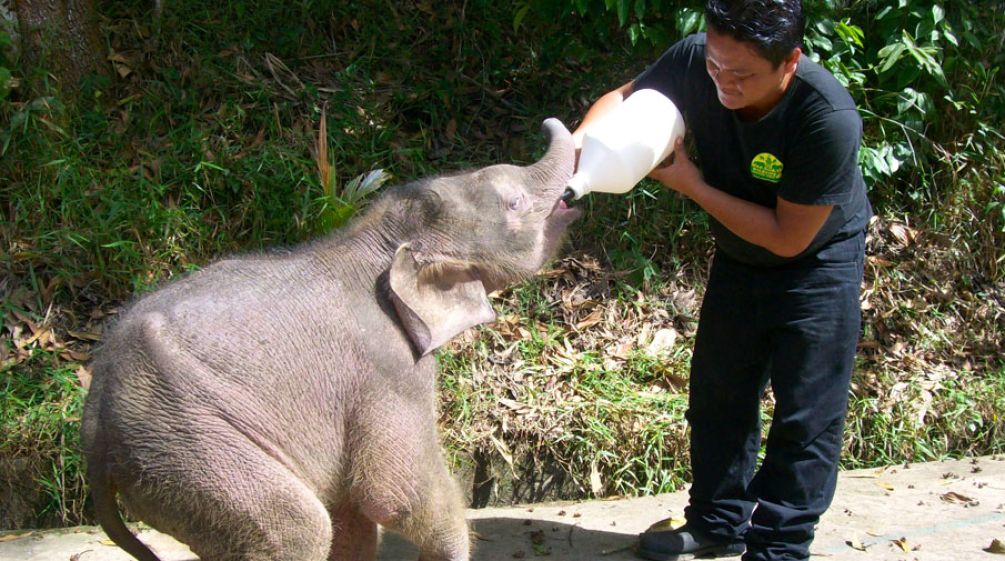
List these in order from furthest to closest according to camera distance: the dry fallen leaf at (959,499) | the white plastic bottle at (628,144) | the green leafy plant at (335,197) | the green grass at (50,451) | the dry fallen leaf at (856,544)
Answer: the green leafy plant at (335,197)
the dry fallen leaf at (959,499)
the green grass at (50,451)
the dry fallen leaf at (856,544)
the white plastic bottle at (628,144)

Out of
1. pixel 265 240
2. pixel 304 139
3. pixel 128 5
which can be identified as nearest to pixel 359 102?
pixel 304 139

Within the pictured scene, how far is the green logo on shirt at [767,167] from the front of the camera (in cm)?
389

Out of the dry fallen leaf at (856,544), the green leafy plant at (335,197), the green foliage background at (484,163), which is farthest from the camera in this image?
the green leafy plant at (335,197)

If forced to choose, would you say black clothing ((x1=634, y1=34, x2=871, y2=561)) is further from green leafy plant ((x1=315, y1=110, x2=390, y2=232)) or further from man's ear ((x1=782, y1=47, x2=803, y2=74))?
green leafy plant ((x1=315, y1=110, x2=390, y2=232))

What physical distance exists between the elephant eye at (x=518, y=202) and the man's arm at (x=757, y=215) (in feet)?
1.81

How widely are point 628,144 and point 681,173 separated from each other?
0.24 meters

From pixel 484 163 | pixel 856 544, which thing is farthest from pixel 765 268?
pixel 484 163

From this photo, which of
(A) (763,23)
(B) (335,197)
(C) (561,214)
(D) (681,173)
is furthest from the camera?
(B) (335,197)

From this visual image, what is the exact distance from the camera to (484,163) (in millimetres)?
7238

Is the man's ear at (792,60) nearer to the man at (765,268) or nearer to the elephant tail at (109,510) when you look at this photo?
the man at (765,268)

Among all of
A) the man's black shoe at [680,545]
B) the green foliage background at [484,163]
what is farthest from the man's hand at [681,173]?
the green foliage background at [484,163]

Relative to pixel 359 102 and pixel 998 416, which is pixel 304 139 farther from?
pixel 998 416

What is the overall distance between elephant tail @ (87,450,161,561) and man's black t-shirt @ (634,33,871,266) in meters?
2.50

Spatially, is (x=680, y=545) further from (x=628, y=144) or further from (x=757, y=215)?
(x=628, y=144)
